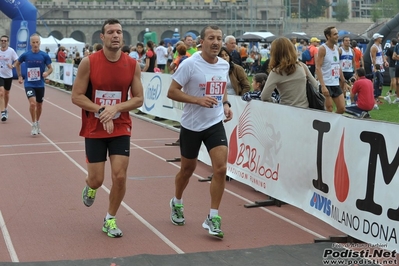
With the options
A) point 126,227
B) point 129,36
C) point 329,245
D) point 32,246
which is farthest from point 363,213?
point 129,36

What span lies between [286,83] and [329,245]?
97.0 inches

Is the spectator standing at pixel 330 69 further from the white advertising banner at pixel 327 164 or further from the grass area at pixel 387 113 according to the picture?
the grass area at pixel 387 113

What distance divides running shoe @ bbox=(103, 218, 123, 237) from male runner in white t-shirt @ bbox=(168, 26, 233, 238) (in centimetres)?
83

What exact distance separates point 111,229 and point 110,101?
1.21m

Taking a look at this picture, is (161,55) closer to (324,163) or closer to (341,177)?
(324,163)

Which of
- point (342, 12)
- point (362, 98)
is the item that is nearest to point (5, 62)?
point (362, 98)

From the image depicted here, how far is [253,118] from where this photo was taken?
33.0 feet

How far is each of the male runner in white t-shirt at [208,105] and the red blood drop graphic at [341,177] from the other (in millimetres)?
1047

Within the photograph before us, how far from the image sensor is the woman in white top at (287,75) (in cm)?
902

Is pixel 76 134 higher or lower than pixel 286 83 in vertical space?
lower

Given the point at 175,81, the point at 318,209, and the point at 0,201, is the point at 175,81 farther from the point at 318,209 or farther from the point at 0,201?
the point at 0,201

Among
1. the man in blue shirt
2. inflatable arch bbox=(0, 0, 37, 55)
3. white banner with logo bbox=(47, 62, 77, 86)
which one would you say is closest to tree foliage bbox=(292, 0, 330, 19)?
inflatable arch bbox=(0, 0, 37, 55)

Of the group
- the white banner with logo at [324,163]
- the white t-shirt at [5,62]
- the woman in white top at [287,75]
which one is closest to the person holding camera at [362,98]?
the white banner with logo at [324,163]

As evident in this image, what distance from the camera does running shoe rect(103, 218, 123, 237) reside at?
304 inches
